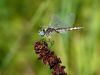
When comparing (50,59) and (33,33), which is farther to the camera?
(33,33)

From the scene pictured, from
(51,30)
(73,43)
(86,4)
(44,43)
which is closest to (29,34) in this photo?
(73,43)

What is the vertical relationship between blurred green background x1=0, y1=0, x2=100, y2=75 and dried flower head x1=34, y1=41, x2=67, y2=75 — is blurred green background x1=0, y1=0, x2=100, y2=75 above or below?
above

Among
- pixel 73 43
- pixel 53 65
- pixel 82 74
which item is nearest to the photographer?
pixel 53 65

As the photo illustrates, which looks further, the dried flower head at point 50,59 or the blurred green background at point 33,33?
the blurred green background at point 33,33

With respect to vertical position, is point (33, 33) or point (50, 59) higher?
point (33, 33)

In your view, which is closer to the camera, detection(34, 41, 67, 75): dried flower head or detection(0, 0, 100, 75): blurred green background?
detection(34, 41, 67, 75): dried flower head

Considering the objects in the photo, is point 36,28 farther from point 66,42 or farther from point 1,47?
point 66,42

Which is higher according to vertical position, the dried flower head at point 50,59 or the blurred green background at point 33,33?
the blurred green background at point 33,33

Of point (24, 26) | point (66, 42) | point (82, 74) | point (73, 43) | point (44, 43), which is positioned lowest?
point (44, 43)
